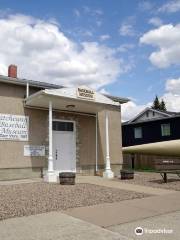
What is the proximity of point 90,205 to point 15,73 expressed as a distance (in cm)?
978

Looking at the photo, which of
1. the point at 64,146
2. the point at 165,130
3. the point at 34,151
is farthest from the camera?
the point at 165,130

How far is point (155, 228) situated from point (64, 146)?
10298mm

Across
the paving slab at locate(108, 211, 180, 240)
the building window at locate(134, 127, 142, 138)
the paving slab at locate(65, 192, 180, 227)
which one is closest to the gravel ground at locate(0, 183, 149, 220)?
the paving slab at locate(65, 192, 180, 227)

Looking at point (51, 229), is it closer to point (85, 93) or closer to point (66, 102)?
point (66, 102)

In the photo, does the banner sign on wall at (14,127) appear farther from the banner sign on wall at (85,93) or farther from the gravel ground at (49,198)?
the gravel ground at (49,198)

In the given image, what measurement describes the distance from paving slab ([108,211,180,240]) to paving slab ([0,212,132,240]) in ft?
0.90

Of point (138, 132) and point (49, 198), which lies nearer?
point (49, 198)

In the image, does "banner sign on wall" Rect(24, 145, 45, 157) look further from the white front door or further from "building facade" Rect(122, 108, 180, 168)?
"building facade" Rect(122, 108, 180, 168)

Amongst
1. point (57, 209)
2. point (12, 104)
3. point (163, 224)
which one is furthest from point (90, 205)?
point (12, 104)

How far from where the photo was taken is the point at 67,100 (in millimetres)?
14383

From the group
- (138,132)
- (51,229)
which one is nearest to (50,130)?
(51,229)

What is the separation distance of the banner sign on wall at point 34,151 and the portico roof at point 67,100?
73.5 inches

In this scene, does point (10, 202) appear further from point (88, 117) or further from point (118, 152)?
point (118, 152)

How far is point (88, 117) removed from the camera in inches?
671
